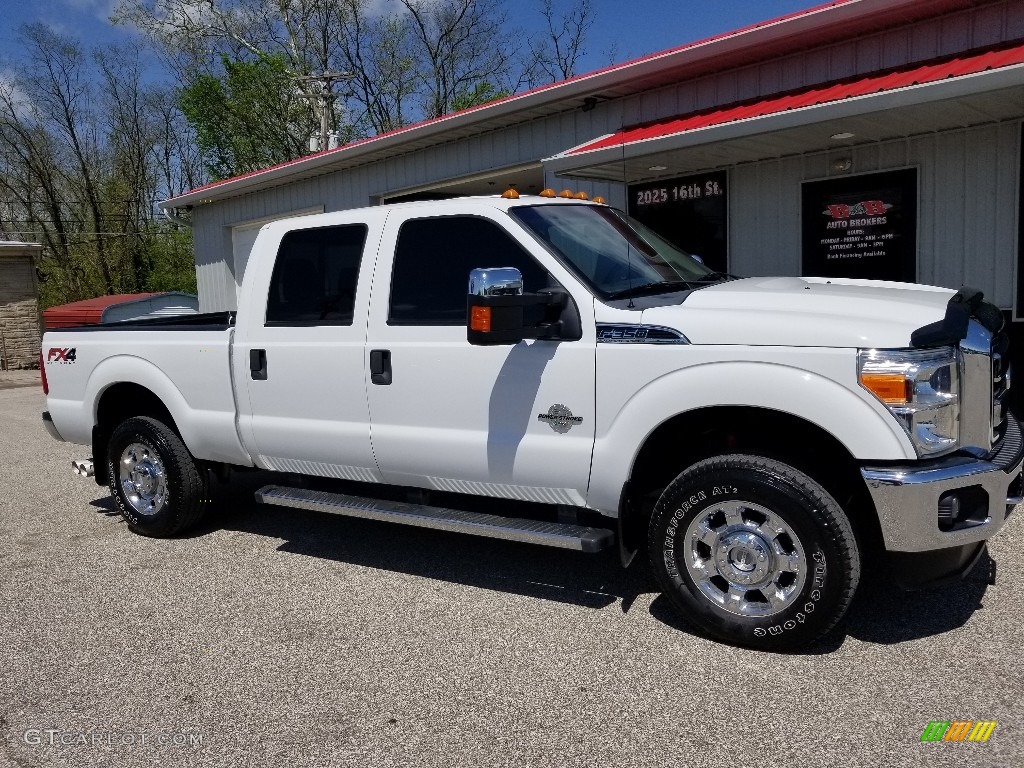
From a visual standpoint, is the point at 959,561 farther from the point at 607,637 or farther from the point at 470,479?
the point at 470,479

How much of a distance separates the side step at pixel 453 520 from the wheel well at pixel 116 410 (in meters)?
1.30

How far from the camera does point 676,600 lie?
12.4 feet

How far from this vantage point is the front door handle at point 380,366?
4473 mm

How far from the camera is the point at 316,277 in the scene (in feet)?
16.0

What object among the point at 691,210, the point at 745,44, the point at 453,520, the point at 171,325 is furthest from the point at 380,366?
the point at 691,210

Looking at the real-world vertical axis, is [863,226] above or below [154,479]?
above

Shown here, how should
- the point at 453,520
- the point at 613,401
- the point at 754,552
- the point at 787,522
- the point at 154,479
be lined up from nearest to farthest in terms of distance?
the point at 787,522, the point at 754,552, the point at 613,401, the point at 453,520, the point at 154,479

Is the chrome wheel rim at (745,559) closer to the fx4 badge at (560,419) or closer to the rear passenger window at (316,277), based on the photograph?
the fx4 badge at (560,419)

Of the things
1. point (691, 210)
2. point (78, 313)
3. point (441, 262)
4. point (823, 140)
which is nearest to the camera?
point (441, 262)

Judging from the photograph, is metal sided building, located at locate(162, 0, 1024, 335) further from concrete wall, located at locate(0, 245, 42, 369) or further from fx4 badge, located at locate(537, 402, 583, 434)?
concrete wall, located at locate(0, 245, 42, 369)

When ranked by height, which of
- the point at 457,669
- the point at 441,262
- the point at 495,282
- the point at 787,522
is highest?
the point at 441,262

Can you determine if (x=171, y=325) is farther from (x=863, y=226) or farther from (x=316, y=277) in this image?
(x=863, y=226)

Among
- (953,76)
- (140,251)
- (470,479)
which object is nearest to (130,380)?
(470,479)

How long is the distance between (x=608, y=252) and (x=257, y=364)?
2.14 metres
